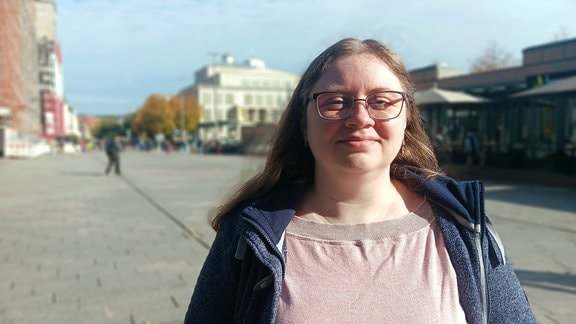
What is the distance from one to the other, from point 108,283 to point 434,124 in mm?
18247

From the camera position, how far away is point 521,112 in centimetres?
1748

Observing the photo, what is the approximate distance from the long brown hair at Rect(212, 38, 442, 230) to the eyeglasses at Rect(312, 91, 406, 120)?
0.07m

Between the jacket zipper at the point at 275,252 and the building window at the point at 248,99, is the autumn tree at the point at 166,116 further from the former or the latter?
the jacket zipper at the point at 275,252

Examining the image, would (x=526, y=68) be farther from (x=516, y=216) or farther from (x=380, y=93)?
(x=380, y=93)

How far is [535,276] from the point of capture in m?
5.05

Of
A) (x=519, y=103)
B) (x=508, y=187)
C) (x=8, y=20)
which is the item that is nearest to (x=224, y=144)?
(x=8, y=20)

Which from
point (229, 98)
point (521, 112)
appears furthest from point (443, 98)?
point (229, 98)

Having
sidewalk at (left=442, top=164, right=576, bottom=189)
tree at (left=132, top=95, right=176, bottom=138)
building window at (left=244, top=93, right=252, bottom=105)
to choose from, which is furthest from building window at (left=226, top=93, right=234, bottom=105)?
sidewalk at (left=442, top=164, right=576, bottom=189)

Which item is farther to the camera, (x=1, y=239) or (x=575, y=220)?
(x=575, y=220)

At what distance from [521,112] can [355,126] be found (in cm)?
1763

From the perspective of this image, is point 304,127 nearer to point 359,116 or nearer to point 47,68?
point 359,116

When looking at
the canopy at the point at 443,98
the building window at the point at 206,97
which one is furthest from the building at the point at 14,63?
the building window at the point at 206,97

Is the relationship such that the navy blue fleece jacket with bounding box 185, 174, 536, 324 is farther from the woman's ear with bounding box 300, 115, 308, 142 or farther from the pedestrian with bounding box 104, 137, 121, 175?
the pedestrian with bounding box 104, 137, 121, 175

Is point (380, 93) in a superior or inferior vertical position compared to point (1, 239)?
superior
